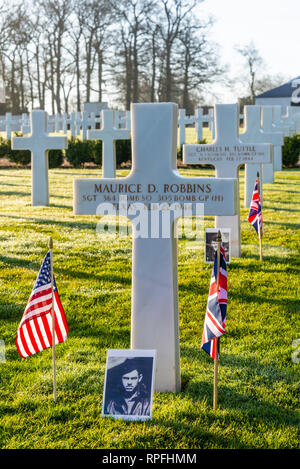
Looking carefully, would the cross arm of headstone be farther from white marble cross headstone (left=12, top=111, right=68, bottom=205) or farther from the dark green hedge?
the dark green hedge

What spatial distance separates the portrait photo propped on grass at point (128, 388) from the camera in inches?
150

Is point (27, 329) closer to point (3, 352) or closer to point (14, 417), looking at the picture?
point (14, 417)

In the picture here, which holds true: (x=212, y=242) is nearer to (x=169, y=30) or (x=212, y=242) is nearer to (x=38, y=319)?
(x=38, y=319)

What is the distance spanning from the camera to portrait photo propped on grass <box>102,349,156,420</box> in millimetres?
3820

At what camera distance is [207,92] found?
138 ft

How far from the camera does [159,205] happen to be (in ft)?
13.9

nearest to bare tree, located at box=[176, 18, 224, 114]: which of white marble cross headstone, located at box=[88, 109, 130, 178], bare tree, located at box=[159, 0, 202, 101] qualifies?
bare tree, located at box=[159, 0, 202, 101]

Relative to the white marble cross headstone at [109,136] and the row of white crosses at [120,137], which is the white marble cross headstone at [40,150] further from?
the white marble cross headstone at [109,136]

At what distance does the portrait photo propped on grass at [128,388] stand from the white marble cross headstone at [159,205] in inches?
16.6

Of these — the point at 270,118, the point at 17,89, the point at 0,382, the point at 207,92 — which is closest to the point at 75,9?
the point at 17,89

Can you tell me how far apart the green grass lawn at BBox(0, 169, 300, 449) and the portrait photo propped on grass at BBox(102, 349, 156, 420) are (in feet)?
0.26

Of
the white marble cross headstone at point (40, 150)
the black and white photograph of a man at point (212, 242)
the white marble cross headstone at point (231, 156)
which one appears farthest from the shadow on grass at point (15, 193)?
the black and white photograph of a man at point (212, 242)

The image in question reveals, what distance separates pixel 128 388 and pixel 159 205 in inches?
51.5

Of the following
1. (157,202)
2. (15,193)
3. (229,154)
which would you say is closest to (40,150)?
(15,193)
